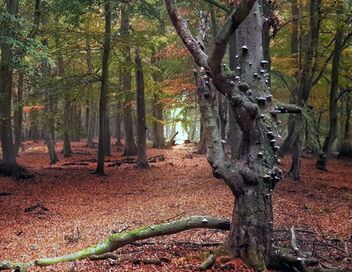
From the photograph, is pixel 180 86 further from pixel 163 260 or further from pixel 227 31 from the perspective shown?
pixel 227 31

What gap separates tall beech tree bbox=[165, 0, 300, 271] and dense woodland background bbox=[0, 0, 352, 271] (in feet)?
0.05

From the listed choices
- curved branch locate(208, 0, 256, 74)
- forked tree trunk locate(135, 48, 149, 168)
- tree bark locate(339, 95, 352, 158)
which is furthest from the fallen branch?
tree bark locate(339, 95, 352, 158)

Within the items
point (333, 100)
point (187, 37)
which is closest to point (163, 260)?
point (187, 37)

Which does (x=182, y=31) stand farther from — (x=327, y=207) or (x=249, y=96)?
(x=327, y=207)

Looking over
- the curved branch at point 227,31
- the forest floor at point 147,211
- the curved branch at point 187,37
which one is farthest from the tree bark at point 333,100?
the curved branch at point 227,31

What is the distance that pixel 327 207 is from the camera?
10.8m

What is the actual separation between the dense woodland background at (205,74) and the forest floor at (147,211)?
2.92 ft

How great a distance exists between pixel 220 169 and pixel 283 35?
49.6 feet

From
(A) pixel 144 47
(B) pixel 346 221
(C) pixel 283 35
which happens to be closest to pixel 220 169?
(B) pixel 346 221

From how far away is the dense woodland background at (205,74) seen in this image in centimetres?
556

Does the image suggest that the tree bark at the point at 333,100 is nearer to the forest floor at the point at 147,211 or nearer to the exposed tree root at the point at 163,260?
the forest floor at the point at 147,211

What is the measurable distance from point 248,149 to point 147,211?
543 centimetres

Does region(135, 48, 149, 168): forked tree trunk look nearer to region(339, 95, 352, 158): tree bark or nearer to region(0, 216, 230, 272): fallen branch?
region(0, 216, 230, 272): fallen branch

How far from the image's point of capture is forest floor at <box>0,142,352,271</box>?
649 centimetres
